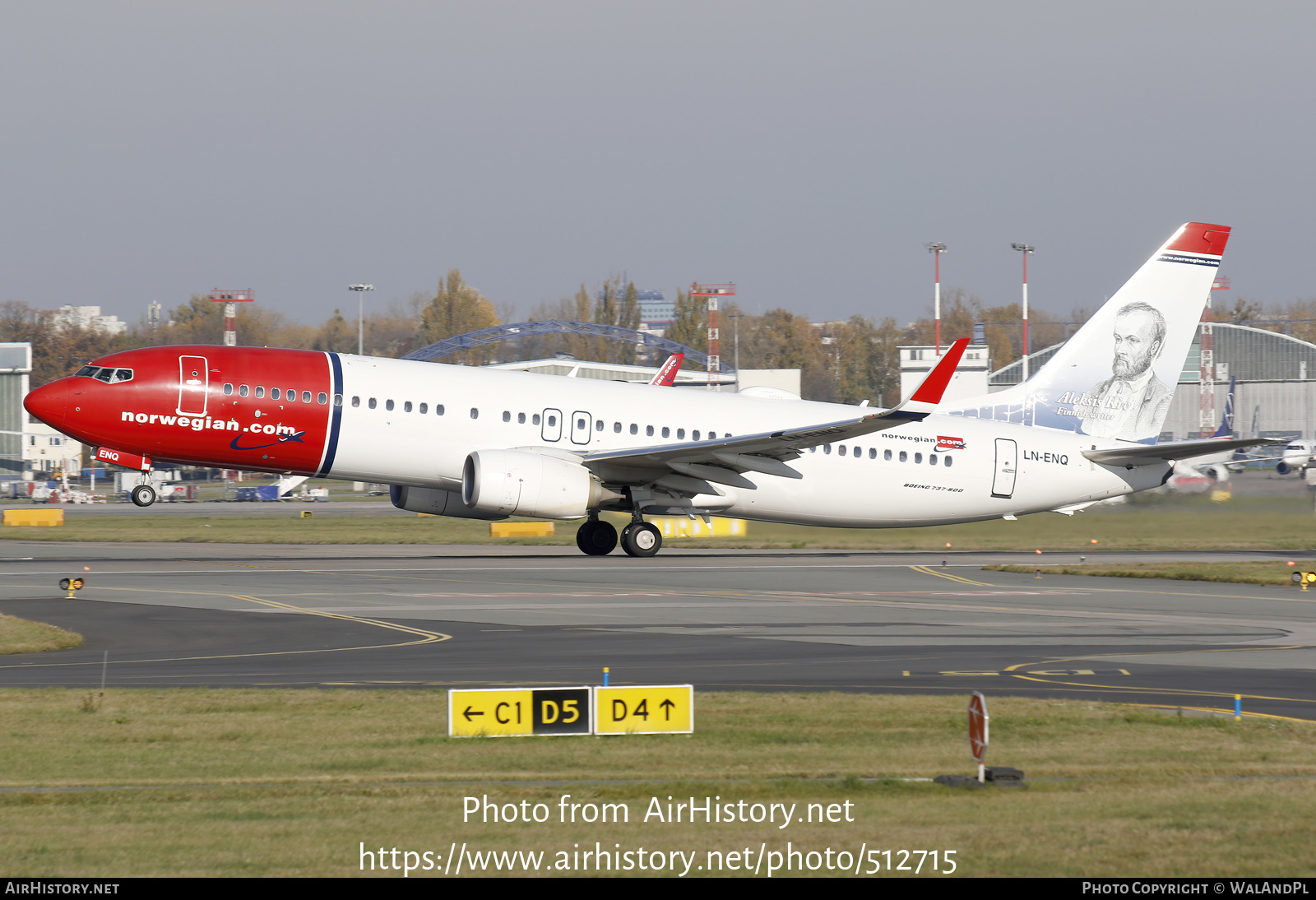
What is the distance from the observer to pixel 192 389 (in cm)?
3086

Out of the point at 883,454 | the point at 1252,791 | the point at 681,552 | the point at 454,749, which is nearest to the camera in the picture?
the point at 1252,791

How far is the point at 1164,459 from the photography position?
120 ft

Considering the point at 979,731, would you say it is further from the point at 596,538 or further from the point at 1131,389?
the point at 1131,389

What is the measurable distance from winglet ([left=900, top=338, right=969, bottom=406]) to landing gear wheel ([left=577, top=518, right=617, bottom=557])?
9772mm

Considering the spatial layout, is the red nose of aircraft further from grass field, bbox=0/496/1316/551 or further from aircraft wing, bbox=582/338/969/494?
grass field, bbox=0/496/1316/551

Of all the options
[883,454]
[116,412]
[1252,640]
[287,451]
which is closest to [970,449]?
[883,454]

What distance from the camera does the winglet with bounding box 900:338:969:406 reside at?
29.0 m

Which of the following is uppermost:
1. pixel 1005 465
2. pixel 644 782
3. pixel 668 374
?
pixel 668 374

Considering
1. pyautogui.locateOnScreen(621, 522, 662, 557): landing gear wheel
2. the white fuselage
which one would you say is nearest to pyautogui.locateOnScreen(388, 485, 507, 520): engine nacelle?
the white fuselage

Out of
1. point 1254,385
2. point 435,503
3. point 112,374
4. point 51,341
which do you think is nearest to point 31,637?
point 112,374

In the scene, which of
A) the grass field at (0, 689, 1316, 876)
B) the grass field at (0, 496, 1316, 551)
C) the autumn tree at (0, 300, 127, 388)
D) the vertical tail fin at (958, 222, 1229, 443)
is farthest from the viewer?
the autumn tree at (0, 300, 127, 388)

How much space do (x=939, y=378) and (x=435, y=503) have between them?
43.6 ft

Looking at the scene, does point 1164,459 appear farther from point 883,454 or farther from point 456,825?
point 456,825
